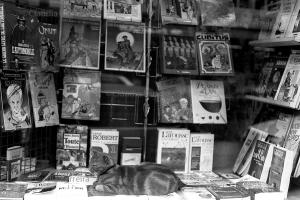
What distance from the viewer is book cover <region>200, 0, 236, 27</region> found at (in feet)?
11.6

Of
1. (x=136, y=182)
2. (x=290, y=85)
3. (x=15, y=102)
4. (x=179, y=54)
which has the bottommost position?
(x=136, y=182)

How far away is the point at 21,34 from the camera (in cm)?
298

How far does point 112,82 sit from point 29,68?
725 millimetres

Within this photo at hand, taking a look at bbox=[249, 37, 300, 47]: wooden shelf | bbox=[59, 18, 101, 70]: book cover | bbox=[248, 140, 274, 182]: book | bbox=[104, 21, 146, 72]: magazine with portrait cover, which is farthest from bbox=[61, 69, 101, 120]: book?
bbox=[249, 37, 300, 47]: wooden shelf

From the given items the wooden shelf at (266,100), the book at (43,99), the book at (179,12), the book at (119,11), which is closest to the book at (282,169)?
the wooden shelf at (266,100)

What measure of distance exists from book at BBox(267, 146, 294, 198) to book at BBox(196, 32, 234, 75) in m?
0.83

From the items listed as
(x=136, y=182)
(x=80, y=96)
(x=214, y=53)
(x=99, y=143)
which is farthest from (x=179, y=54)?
(x=136, y=182)

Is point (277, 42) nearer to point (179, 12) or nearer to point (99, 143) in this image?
point (179, 12)

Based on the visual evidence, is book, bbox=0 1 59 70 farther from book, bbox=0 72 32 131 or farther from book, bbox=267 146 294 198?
book, bbox=267 146 294 198

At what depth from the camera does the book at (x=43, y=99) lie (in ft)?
10.6

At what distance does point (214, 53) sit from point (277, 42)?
20.8 inches

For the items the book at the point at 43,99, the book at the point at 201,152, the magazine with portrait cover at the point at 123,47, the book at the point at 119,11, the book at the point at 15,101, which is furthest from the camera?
the book at the point at 201,152

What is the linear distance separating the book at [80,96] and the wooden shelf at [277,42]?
4.73 feet

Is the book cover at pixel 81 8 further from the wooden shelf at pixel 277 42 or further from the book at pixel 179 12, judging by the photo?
the wooden shelf at pixel 277 42
